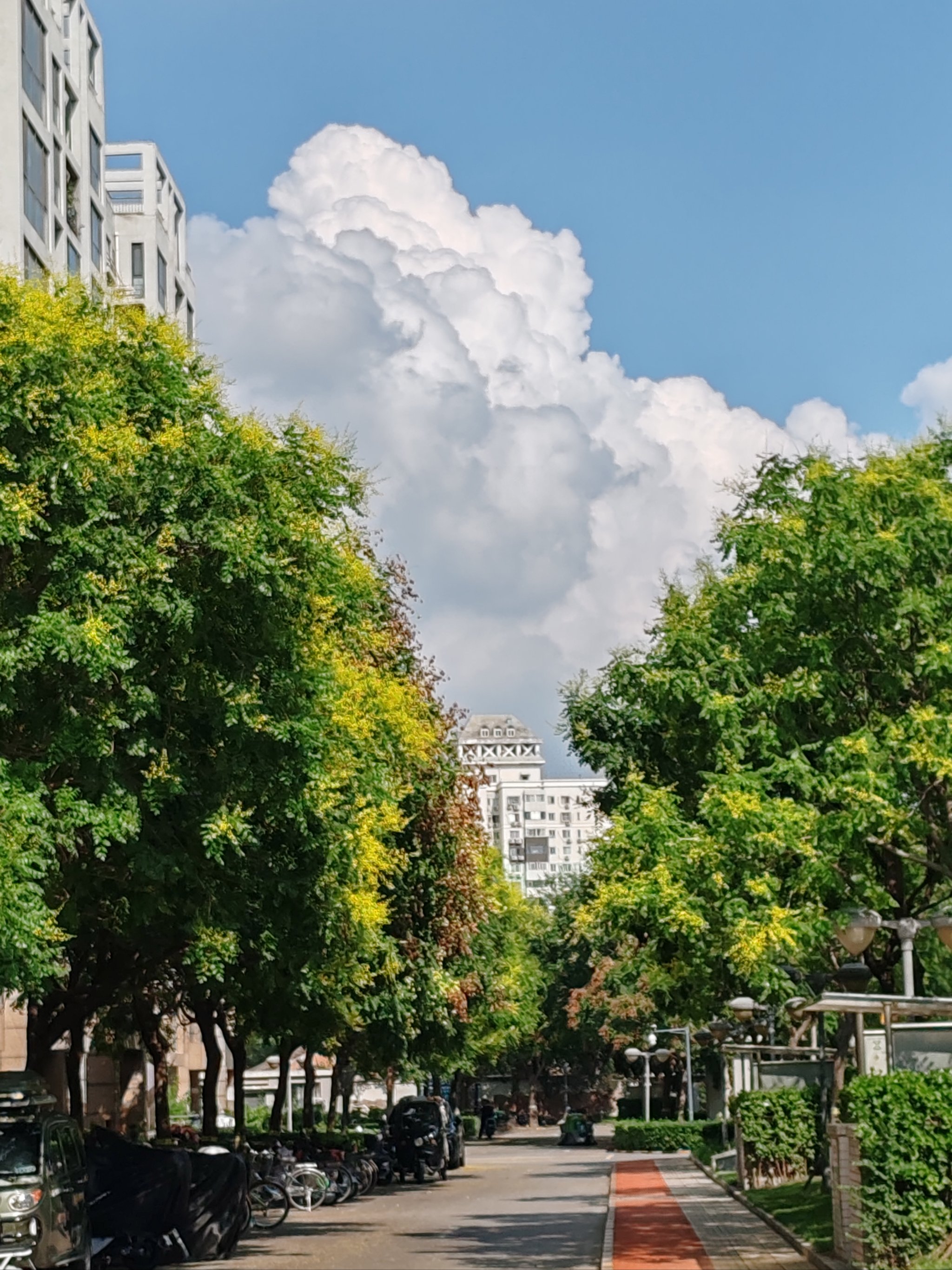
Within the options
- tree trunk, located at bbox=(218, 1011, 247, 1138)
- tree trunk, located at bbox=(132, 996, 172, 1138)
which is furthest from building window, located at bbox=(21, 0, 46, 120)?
tree trunk, located at bbox=(218, 1011, 247, 1138)

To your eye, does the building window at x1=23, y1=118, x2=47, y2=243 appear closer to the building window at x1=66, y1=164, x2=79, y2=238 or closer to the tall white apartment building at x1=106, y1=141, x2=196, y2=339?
the building window at x1=66, y1=164, x2=79, y2=238

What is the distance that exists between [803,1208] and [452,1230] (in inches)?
211

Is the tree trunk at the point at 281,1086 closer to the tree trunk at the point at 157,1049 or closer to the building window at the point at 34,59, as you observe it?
the tree trunk at the point at 157,1049

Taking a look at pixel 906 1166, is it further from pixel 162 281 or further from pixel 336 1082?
pixel 162 281

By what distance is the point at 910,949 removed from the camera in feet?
72.6

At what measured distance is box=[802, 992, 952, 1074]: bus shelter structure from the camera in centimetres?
1777

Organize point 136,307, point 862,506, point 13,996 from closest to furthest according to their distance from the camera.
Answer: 1. point 136,307
2. point 862,506
3. point 13,996

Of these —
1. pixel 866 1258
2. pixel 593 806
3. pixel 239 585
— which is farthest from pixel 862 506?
pixel 593 806

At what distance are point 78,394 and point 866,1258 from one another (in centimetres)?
1121

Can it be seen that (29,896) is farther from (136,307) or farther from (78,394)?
(136,307)

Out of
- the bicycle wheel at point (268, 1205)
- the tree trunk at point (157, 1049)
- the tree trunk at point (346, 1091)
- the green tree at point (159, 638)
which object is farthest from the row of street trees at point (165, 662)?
the tree trunk at point (346, 1091)

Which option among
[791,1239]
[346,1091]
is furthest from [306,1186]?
[346,1091]

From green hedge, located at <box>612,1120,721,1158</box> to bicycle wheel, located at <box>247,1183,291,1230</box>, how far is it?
89.9ft

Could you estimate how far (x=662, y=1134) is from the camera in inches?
2419
